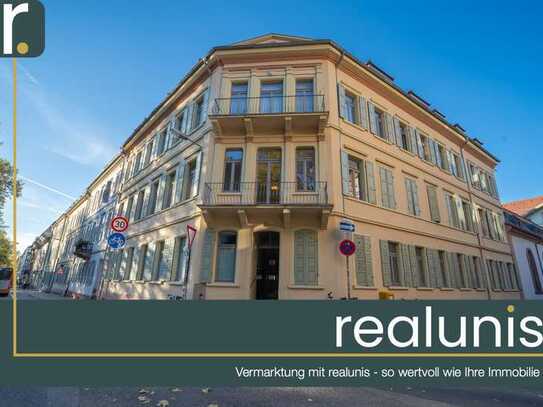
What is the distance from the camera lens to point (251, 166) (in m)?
10.5

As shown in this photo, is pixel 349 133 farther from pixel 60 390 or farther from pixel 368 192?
pixel 60 390

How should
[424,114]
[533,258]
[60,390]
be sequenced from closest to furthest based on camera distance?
[60,390] → [424,114] → [533,258]

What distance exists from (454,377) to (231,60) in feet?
42.5

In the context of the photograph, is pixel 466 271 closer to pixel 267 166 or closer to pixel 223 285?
pixel 267 166

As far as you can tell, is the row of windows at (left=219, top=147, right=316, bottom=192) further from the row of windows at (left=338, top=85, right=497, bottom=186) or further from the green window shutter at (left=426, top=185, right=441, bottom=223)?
the green window shutter at (left=426, top=185, right=441, bottom=223)

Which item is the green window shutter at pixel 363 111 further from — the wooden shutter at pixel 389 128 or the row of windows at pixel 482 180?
the row of windows at pixel 482 180

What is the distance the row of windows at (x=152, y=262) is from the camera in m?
11.3

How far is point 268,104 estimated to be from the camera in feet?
37.3

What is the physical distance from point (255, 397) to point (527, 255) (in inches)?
1094

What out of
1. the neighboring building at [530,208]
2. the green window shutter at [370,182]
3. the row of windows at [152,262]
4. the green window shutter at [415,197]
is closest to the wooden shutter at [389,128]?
the green window shutter at [415,197]

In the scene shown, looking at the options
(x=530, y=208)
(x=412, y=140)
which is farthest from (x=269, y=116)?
→ (x=530, y=208)

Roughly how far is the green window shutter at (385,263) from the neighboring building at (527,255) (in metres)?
16.1

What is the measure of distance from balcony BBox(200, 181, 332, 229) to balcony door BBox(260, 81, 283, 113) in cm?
332

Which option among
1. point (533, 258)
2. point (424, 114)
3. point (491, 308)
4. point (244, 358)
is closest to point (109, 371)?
point (244, 358)
